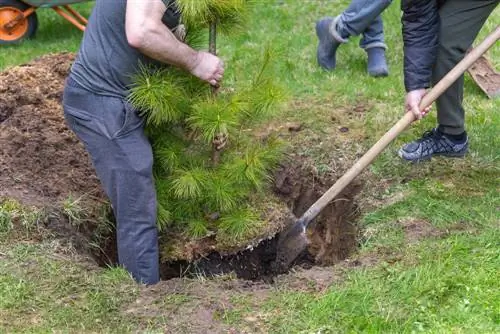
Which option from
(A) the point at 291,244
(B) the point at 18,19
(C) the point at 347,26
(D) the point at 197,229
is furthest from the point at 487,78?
(B) the point at 18,19

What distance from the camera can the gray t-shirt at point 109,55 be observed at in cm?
364

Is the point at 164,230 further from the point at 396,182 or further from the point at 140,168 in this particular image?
the point at 396,182

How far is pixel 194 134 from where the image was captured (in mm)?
4109

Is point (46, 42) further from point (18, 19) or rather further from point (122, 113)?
point (122, 113)

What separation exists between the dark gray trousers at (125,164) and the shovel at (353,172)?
0.82 m

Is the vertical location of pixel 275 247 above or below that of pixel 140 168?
below

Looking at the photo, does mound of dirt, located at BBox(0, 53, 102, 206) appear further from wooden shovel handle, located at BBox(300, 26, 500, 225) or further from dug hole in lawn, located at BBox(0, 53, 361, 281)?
wooden shovel handle, located at BBox(300, 26, 500, 225)

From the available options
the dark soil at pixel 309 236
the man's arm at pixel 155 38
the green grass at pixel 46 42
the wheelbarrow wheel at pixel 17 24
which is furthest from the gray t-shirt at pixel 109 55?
the wheelbarrow wheel at pixel 17 24

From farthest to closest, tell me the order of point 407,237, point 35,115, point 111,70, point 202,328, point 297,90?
point 297,90, point 35,115, point 407,237, point 111,70, point 202,328

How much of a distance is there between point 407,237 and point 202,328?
1.29 m

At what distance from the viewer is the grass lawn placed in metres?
3.35

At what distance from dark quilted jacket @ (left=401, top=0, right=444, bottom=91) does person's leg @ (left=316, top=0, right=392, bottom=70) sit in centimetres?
192

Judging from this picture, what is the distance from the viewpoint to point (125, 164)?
3.77 meters

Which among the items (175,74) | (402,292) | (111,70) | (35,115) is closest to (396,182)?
(402,292)
